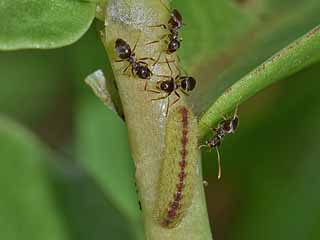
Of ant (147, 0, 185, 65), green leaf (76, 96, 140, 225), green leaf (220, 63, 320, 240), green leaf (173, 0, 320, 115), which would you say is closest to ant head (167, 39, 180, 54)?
ant (147, 0, 185, 65)

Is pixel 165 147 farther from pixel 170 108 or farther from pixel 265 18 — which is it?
pixel 265 18

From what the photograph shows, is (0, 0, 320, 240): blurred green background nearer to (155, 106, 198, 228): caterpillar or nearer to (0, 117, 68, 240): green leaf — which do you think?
(0, 117, 68, 240): green leaf

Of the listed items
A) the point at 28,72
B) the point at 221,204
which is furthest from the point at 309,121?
the point at 28,72

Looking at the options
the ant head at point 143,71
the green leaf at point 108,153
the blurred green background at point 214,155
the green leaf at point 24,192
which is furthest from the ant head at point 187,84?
the green leaf at point 108,153

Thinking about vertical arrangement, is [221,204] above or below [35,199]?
below

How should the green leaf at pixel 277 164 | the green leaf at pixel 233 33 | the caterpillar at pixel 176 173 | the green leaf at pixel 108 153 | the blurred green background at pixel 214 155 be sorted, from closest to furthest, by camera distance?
the caterpillar at pixel 176 173 → the green leaf at pixel 233 33 → the blurred green background at pixel 214 155 → the green leaf at pixel 277 164 → the green leaf at pixel 108 153

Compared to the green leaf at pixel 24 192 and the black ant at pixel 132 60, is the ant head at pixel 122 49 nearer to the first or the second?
the black ant at pixel 132 60

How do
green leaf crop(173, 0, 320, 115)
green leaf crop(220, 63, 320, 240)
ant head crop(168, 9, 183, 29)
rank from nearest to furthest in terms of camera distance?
ant head crop(168, 9, 183, 29) → green leaf crop(173, 0, 320, 115) → green leaf crop(220, 63, 320, 240)
